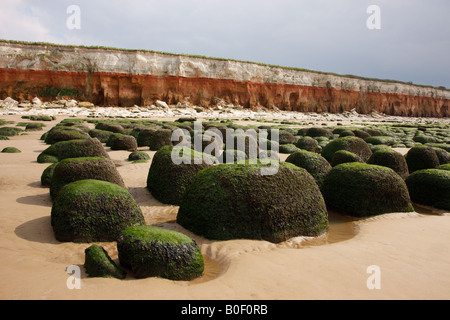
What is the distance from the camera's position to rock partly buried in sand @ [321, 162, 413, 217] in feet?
19.7

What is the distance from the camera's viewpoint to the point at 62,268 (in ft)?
11.4

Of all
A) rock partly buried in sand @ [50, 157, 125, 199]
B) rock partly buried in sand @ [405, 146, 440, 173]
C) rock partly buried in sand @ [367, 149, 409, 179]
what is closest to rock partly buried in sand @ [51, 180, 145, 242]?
rock partly buried in sand @ [50, 157, 125, 199]

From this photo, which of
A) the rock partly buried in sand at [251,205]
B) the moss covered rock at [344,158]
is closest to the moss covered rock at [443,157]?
the moss covered rock at [344,158]

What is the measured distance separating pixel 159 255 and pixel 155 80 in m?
36.1

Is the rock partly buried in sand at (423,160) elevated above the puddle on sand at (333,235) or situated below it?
above

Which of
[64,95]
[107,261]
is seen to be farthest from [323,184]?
[64,95]

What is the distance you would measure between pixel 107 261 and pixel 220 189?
193 cm

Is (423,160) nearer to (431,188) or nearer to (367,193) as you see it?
(431,188)

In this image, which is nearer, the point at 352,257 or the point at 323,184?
the point at 352,257

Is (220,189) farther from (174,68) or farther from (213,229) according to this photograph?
(174,68)

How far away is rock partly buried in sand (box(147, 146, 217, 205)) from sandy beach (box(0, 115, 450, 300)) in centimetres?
49

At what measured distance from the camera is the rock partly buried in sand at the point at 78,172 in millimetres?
5742

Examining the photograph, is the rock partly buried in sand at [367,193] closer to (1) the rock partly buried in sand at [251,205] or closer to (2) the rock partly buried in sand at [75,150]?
(1) the rock partly buried in sand at [251,205]

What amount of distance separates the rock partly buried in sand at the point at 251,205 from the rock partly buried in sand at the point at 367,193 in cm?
116
